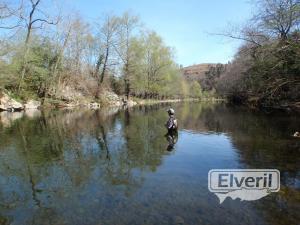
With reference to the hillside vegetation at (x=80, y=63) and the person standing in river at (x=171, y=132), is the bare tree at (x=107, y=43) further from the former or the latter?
the person standing in river at (x=171, y=132)

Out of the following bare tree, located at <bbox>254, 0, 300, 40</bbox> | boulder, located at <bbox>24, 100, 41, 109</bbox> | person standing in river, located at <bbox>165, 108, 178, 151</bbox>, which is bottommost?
person standing in river, located at <bbox>165, 108, 178, 151</bbox>

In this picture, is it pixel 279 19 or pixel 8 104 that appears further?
pixel 8 104

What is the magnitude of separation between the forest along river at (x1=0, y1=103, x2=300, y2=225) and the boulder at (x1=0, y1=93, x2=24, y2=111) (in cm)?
2483

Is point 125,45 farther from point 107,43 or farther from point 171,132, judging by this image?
point 171,132

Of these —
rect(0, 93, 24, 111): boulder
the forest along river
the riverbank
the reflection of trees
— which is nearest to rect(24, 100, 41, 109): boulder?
the riverbank

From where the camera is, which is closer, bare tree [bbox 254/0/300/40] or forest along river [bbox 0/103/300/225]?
forest along river [bbox 0/103/300/225]

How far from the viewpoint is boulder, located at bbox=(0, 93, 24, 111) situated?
40844 millimetres

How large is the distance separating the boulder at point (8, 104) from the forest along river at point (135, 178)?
24827 millimetres

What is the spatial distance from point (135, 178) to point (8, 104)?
36824 millimetres

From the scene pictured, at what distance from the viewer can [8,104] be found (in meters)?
41.2

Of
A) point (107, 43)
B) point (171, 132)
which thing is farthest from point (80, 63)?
point (171, 132)

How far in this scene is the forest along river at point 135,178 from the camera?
7.17 metres

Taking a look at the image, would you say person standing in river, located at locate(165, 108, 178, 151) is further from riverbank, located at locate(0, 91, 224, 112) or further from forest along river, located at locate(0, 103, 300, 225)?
riverbank, located at locate(0, 91, 224, 112)

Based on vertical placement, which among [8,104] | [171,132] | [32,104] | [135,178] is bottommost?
[135,178]
